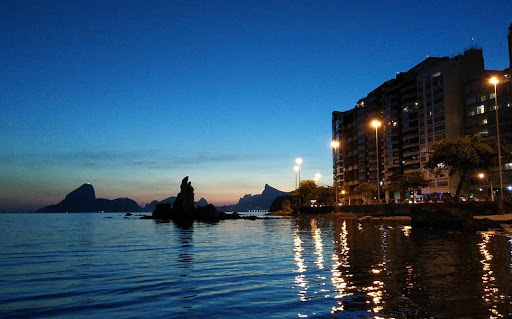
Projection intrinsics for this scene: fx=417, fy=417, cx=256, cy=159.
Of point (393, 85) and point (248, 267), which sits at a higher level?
point (393, 85)

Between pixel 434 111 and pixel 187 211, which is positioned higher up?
pixel 434 111

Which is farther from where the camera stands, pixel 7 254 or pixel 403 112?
pixel 403 112

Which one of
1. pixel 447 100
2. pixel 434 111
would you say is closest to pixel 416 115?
pixel 434 111

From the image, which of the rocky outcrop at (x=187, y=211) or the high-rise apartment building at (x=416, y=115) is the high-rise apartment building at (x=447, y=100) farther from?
the rocky outcrop at (x=187, y=211)

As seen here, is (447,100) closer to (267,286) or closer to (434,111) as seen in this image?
(434,111)

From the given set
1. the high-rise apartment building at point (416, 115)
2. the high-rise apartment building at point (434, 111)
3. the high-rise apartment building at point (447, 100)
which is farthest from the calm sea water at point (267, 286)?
the high-rise apartment building at point (416, 115)

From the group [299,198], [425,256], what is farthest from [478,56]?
[425,256]

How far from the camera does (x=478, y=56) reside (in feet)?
449

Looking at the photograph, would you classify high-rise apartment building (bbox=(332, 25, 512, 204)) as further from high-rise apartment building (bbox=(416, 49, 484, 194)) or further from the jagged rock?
the jagged rock

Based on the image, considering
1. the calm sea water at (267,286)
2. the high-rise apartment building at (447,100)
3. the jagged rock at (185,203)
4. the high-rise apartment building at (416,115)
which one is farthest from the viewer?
the high-rise apartment building at (416,115)

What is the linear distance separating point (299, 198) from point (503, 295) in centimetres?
17459

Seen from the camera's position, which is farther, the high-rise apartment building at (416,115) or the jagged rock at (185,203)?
the high-rise apartment building at (416,115)

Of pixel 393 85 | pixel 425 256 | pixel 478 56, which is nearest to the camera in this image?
pixel 425 256

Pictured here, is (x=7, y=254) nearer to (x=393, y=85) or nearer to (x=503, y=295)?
(x=503, y=295)
